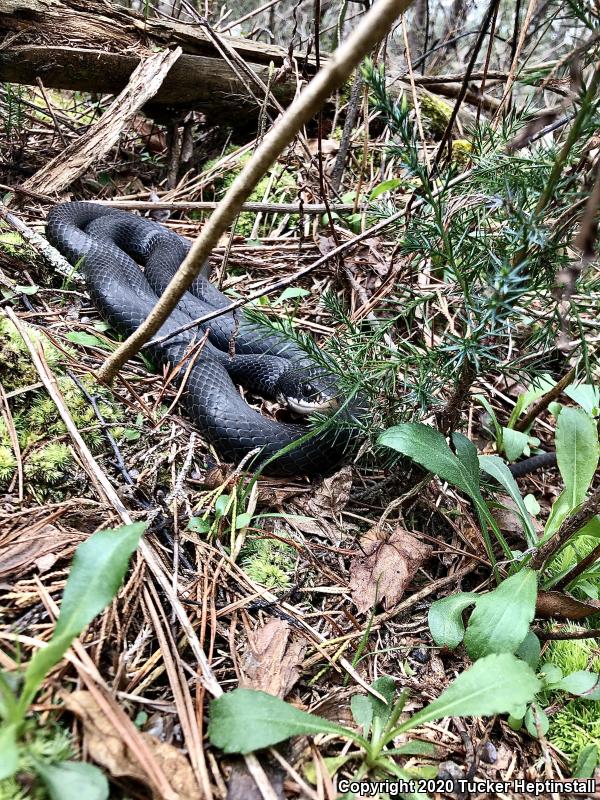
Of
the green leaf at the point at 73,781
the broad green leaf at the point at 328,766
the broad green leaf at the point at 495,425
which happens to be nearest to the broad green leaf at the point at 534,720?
the broad green leaf at the point at 328,766

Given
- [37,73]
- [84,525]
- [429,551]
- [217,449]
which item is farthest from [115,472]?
[37,73]

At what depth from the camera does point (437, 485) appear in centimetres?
262

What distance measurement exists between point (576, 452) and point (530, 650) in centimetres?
87

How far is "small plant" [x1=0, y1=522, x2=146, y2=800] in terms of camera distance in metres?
1.15

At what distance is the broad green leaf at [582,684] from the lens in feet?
6.00

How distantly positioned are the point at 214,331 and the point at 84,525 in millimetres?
2211

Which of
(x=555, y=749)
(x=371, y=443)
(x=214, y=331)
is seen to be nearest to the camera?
(x=555, y=749)

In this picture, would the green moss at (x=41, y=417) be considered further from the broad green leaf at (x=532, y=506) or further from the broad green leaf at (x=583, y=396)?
the broad green leaf at (x=583, y=396)

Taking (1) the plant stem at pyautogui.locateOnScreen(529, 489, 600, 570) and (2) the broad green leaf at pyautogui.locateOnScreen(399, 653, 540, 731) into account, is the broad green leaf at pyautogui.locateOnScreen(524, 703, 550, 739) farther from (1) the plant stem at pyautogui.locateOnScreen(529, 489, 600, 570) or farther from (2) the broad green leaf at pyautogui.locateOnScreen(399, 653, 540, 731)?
(1) the plant stem at pyautogui.locateOnScreen(529, 489, 600, 570)

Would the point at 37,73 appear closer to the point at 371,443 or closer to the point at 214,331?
the point at 214,331

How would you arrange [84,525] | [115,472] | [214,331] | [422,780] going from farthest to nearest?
[214,331]
[115,472]
[84,525]
[422,780]

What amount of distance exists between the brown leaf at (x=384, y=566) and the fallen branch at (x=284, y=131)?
1192 millimetres

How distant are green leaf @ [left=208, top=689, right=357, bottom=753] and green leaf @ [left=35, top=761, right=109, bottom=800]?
0.97 ft

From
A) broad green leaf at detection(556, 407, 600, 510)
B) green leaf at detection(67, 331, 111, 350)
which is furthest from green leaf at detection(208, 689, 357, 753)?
green leaf at detection(67, 331, 111, 350)
